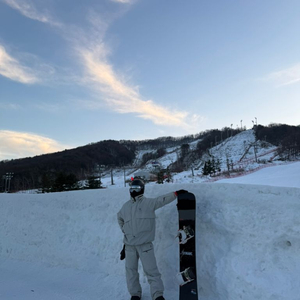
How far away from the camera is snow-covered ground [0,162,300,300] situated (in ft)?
11.4

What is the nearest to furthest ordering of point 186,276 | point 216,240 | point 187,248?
point 186,276
point 187,248
point 216,240

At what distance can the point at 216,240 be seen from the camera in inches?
156

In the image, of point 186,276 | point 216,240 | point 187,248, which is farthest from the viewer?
point 216,240

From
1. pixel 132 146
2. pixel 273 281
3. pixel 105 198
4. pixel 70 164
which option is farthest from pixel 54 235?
pixel 132 146

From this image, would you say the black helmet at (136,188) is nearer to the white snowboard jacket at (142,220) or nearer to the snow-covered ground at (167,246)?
the white snowboard jacket at (142,220)

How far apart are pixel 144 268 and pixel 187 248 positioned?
75 cm

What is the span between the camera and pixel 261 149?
85688mm

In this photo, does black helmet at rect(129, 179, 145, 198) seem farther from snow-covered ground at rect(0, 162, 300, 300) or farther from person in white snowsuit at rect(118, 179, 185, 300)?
snow-covered ground at rect(0, 162, 300, 300)

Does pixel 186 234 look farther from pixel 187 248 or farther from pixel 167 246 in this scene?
pixel 167 246

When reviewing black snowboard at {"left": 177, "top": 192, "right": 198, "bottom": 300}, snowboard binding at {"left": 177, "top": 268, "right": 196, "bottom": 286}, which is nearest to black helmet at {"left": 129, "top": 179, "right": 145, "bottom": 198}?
black snowboard at {"left": 177, "top": 192, "right": 198, "bottom": 300}

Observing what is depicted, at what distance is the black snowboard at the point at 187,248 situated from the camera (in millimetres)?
3568

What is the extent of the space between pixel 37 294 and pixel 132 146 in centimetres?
18536

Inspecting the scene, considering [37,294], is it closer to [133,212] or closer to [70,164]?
[133,212]

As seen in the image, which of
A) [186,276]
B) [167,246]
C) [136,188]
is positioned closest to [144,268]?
[186,276]
